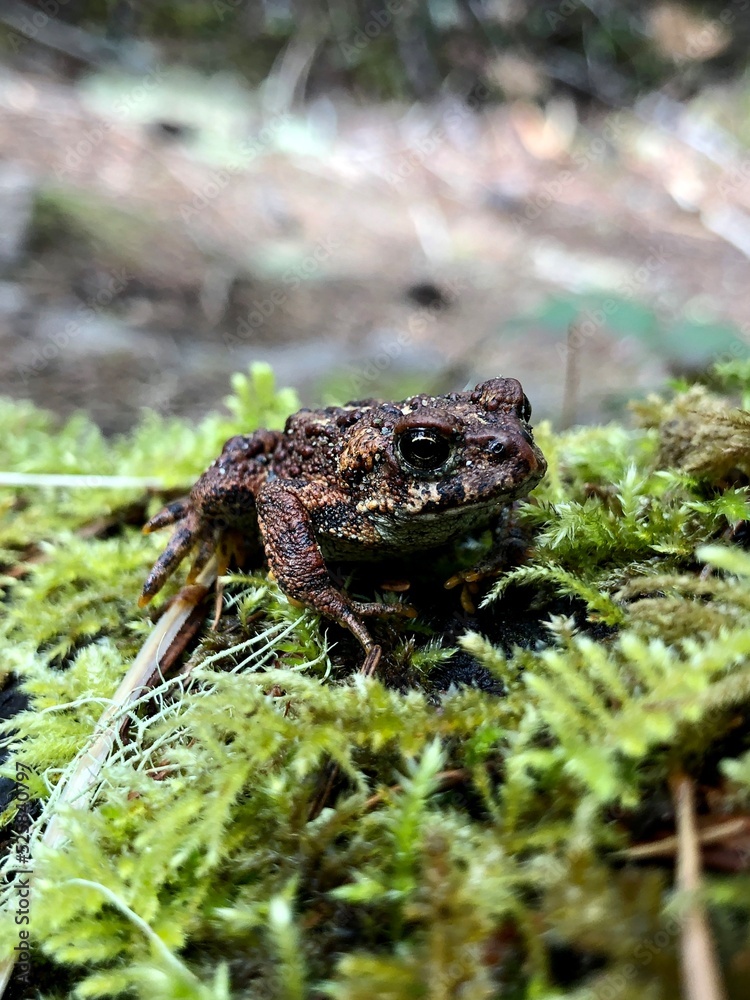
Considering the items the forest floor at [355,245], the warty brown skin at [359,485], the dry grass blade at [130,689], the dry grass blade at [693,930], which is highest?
the forest floor at [355,245]

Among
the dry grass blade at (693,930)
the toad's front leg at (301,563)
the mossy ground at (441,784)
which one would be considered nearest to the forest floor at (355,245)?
the toad's front leg at (301,563)

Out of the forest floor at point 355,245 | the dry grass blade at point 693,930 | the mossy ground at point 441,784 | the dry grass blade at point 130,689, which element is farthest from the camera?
the forest floor at point 355,245

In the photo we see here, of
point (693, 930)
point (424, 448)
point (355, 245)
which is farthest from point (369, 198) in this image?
point (693, 930)

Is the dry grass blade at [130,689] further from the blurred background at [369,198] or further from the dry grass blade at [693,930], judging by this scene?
the blurred background at [369,198]

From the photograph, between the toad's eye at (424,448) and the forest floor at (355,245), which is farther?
the forest floor at (355,245)

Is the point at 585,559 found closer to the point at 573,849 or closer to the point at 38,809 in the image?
the point at 573,849

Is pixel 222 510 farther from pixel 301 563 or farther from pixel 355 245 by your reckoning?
pixel 355 245

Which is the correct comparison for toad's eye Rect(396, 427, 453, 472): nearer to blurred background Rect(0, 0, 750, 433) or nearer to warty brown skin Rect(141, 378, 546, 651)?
warty brown skin Rect(141, 378, 546, 651)
